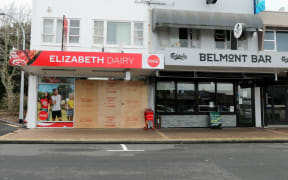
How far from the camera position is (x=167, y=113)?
1367cm

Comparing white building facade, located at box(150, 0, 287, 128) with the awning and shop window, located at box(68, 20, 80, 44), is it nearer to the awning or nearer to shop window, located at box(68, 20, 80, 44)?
the awning

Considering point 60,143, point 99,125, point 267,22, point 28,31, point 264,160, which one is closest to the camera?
point 264,160

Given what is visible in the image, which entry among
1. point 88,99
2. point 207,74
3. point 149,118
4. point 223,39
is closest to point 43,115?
point 88,99

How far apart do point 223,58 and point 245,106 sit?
498 centimetres

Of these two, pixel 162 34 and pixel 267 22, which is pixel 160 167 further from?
pixel 267 22

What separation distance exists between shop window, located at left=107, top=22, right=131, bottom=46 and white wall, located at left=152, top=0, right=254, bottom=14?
228 centimetres

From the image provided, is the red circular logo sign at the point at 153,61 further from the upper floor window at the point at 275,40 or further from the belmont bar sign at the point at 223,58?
A: the upper floor window at the point at 275,40

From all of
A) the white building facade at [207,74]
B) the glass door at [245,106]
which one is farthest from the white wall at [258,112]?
the glass door at [245,106]

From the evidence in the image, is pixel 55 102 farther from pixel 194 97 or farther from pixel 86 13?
pixel 194 97

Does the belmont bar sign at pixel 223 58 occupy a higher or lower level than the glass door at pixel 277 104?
higher

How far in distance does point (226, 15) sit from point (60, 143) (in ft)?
37.4

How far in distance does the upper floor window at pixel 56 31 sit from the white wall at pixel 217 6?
4928mm

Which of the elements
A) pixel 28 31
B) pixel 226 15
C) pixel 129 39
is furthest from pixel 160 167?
pixel 28 31

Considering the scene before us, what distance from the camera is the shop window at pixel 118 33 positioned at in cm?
1356
